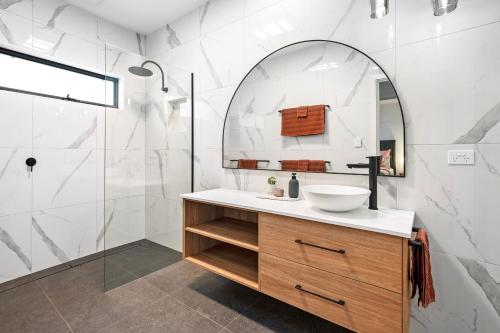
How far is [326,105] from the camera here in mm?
1650

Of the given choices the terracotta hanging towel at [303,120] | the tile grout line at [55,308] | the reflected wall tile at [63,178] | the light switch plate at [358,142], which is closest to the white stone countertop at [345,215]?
the light switch plate at [358,142]

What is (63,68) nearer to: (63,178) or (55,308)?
(63,178)

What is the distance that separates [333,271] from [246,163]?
117 cm

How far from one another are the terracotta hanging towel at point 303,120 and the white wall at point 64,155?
131cm

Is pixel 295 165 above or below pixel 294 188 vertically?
above

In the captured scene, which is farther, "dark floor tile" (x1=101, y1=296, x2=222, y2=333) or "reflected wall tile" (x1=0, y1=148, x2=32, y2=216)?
"reflected wall tile" (x1=0, y1=148, x2=32, y2=216)

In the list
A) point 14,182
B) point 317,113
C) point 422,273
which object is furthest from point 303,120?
point 14,182

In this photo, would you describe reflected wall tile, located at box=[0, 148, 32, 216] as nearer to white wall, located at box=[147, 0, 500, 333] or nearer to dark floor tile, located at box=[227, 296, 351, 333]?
dark floor tile, located at box=[227, 296, 351, 333]

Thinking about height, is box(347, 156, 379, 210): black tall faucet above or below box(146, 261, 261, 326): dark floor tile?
above

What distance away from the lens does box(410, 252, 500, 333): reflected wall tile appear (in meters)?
1.22

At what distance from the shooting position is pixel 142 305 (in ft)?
5.59

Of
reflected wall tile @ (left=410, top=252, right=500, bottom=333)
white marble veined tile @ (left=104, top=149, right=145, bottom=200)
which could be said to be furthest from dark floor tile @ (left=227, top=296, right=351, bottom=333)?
white marble veined tile @ (left=104, top=149, right=145, bottom=200)

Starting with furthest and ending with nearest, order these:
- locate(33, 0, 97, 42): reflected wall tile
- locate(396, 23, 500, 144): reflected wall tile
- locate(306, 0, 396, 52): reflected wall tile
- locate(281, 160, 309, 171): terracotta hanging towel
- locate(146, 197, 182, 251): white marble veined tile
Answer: locate(146, 197, 182, 251): white marble veined tile → locate(33, 0, 97, 42): reflected wall tile → locate(281, 160, 309, 171): terracotta hanging towel → locate(306, 0, 396, 52): reflected wall tile → locate(396, 23, 500, 144): reflected wall tile

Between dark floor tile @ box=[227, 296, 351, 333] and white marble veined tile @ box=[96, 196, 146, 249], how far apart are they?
1220 mm
